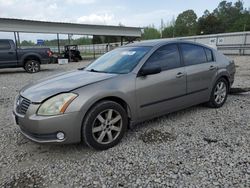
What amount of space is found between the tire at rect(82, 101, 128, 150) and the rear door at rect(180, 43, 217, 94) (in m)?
1.59

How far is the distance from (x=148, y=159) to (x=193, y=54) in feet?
7.90

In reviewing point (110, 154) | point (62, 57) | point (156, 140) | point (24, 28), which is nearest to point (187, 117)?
point (156, 140)

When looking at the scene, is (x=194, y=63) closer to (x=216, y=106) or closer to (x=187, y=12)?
(x=216, y=106)

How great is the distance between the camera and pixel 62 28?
20453 mm

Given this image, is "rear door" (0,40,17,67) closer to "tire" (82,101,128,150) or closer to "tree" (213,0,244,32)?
"tire" (82,101,128,150)

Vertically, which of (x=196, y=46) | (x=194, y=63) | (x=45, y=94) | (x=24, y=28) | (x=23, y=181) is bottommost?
(x=23, y=181)

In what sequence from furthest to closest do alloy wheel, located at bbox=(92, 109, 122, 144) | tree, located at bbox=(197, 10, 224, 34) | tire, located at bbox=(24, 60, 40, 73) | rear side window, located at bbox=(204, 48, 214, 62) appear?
tree, located at bbox=(197, 10, 224, 34) < tire, located at bbox=(24, 60, 40, 73) < rear side window, located at bbox=(204, 48, 214, 62) < alloy wheel, located at bbox=(92, 109, 122, 144)

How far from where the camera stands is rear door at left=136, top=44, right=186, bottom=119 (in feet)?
11.3

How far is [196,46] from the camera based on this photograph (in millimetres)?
4473

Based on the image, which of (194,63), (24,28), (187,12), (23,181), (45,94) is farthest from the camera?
(187,12)

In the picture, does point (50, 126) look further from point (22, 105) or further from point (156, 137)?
point (156, 137)

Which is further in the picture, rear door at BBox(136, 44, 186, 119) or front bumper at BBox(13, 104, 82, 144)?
rear door at BBox(136, 44, 186, 119)

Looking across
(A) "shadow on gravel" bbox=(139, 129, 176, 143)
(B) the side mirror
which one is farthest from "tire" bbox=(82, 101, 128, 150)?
(B) the side mirror

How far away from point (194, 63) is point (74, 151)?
8.92ft
